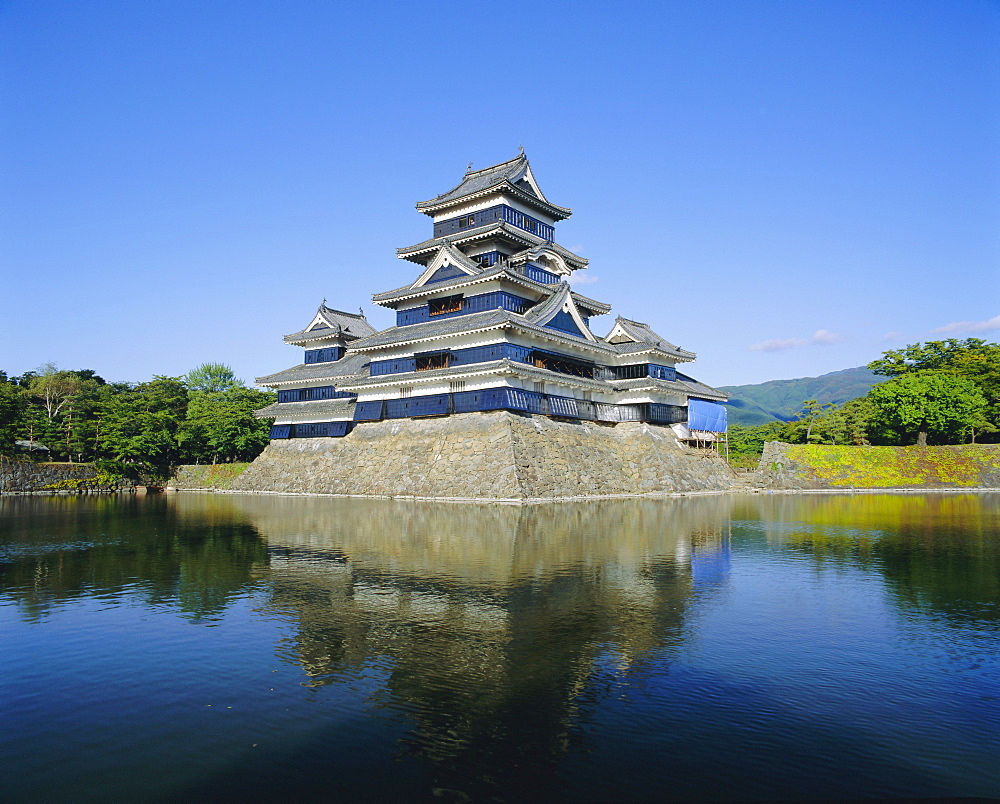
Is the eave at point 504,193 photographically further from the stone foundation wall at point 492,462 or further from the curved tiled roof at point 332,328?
the stone foundation wall at point 492,462

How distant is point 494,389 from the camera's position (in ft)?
121

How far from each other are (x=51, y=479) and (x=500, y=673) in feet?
191

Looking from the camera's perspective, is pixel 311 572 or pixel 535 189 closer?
pixel 311 572

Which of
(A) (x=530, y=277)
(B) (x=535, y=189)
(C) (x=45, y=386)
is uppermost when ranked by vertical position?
(B) (x=535, y=189)

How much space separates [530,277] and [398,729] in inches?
1532

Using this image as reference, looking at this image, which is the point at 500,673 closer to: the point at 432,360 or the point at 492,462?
the point at 492,462

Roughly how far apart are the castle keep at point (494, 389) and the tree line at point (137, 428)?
605 centimetres

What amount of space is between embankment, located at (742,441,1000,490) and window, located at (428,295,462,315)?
25.3 meters

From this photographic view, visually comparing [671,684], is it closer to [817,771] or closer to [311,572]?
[817,771]

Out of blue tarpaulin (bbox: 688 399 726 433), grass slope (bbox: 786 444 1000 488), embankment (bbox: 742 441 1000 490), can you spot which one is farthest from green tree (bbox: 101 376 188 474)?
grass slope (bbox: 786 444 1000 488)

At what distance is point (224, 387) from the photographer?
76.2m

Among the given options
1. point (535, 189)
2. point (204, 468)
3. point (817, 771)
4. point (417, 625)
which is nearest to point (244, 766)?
point (417, 625)

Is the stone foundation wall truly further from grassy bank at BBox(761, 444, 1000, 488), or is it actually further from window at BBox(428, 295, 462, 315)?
window at BBox(428, 295, 462, 315)

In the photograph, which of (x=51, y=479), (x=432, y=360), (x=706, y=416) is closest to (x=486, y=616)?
(x=432, y=360)
